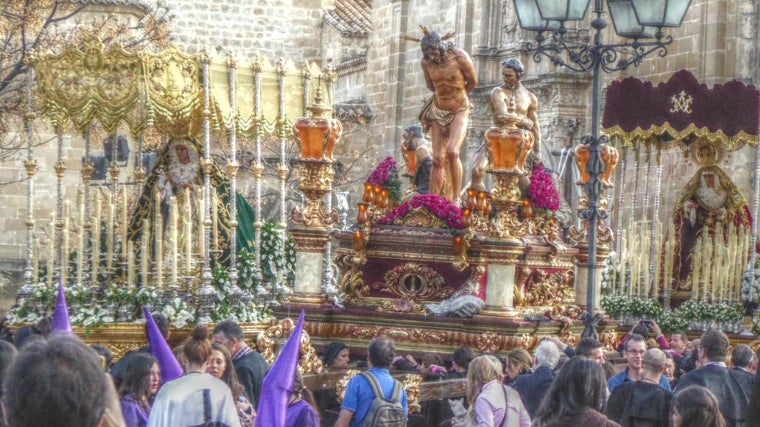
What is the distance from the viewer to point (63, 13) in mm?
28188

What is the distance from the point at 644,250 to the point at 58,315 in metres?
13.8

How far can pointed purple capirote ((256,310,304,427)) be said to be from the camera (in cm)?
818

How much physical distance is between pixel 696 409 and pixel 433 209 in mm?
8930

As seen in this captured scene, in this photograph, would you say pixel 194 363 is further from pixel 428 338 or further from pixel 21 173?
pixel 21 173

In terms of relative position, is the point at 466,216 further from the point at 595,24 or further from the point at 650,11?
the point at 650,11

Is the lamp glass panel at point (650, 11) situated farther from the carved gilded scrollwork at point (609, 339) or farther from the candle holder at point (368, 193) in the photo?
the carved gilded scrollwork at point (609, 339)

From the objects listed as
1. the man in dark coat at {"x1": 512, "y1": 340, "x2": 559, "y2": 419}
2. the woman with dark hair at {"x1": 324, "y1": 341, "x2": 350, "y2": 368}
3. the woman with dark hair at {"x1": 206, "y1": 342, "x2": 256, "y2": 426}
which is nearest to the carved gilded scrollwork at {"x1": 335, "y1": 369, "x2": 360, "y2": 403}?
the woman with dark hair at {"x1": 324, "y1": 341, "x2": 350, "y2": 368}

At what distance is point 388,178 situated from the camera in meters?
17.3

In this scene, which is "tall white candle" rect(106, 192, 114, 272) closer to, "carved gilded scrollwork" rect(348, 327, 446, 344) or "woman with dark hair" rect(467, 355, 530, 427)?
"carved gilded scrollwork" rect(348, 327, 446, 344)

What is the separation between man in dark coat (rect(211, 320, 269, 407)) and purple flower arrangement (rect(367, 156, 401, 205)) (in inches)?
261

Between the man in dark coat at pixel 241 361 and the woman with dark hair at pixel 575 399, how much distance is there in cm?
347

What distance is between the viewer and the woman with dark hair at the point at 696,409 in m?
7.43

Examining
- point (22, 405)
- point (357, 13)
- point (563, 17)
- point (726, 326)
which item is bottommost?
point (726, 326)

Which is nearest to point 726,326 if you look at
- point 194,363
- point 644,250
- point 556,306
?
point 644,250
